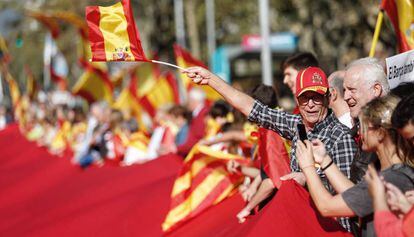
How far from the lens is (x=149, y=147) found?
486 inches

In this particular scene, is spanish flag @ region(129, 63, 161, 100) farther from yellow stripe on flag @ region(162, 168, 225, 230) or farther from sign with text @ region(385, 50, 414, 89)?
sign with text @ region(385, 50, 414, 89)

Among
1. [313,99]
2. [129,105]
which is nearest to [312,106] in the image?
[313,99]

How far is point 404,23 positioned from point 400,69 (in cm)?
226

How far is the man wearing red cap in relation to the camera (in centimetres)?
498

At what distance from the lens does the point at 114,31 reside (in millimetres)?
5969

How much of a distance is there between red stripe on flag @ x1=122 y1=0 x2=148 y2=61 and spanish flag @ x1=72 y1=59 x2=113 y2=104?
1181 centimetres

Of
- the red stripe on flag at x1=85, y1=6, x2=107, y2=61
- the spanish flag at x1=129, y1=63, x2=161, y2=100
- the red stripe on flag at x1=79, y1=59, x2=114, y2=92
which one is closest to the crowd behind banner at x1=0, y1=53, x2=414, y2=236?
the red stripe on flag at x1=85, y1=6, x2=107, y2=61

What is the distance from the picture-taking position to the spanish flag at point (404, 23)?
24.4 feet

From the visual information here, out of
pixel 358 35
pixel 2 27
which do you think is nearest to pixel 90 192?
pixel 358 35

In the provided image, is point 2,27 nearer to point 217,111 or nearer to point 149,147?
point 149,147

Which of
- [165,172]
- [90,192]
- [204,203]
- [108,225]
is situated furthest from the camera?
[90,192]

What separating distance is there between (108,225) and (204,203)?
125 cm

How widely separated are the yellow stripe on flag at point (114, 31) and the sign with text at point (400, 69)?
5.29 ft

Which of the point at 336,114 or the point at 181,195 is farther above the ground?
the point at 336,114
